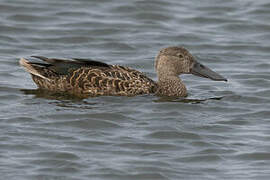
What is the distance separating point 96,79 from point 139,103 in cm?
72

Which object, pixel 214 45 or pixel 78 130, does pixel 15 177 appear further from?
pixel 214 45

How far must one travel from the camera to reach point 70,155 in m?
9.73

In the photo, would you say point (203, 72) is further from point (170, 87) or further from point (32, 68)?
point (32, 68)

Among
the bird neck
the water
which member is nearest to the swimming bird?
the bird neck

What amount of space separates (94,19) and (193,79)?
401cm

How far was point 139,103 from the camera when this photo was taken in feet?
40.2

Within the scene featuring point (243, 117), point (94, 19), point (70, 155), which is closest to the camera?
point (70, 155)

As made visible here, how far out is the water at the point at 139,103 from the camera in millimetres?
9602

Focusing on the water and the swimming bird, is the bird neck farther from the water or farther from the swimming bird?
the water

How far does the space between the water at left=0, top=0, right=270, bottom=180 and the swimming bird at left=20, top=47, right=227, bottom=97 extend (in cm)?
19

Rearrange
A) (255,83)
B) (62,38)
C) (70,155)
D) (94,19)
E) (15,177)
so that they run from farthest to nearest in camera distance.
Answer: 1. (94,19)
2. (62,38)
3. (255,83)
4. (70,155)
5. (15,177)

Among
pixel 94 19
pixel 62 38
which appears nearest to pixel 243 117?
pixel 62 38

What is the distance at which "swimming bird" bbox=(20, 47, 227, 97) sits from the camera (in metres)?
12.4

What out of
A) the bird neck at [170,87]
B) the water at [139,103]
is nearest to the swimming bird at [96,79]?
the bird neck at [170,87]
